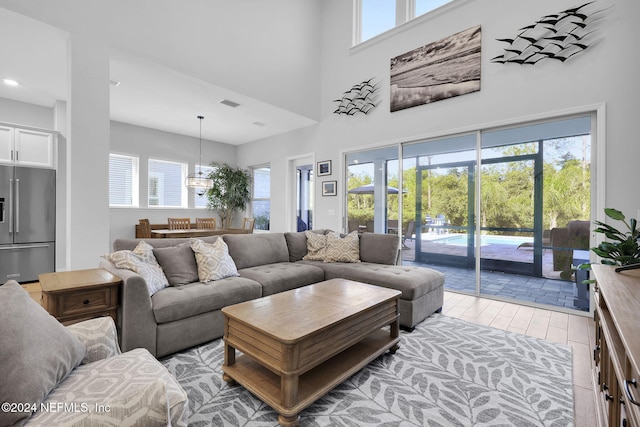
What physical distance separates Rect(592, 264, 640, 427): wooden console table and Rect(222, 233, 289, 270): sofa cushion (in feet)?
9.95

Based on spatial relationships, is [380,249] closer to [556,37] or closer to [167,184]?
[556,37]

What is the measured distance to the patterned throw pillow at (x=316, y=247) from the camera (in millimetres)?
4008

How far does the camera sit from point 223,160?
25.6 ft

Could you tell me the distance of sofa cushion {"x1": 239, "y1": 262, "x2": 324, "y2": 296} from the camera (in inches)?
119

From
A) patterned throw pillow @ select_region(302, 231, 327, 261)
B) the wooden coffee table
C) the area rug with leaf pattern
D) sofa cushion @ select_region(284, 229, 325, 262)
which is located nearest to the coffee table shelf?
the wooden coffee table

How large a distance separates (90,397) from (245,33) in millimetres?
4843

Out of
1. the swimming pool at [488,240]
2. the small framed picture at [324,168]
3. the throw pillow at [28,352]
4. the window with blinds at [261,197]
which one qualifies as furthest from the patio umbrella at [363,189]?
the throw pillow at [28,352]

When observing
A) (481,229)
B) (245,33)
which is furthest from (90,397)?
(245,33)

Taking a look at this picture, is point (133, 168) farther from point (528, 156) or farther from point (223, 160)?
point (528, 156)

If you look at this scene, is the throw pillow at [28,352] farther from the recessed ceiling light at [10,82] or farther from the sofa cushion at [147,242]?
the recessed ceiling light at [10,82]

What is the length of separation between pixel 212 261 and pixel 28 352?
6.23 ft

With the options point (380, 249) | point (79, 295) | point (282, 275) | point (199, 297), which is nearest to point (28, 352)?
point (79, 295)

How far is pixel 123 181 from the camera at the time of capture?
6.29m

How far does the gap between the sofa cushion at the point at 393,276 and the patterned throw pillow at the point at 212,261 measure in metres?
1.19
